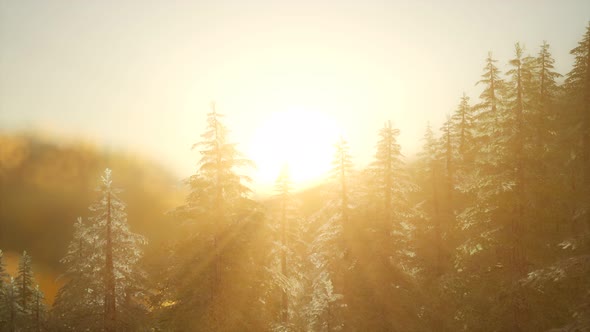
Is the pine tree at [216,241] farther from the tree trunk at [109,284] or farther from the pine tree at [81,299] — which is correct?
the pine tree at [81,299]

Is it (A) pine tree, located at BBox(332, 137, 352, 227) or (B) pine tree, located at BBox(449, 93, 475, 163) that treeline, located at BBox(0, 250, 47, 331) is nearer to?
(A) pine tree, located at BBox(332, 137, 352, 227)

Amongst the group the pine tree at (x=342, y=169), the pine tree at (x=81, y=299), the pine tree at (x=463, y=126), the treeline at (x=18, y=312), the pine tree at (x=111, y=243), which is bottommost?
the treeline at (x=18, y=312)

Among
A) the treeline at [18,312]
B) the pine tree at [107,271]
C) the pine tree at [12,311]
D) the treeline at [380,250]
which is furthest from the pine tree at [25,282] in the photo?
the pine tree at [107,271]

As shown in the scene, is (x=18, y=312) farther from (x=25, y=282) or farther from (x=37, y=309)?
(x=25, y=282)

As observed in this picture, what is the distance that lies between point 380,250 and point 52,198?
117407 mm

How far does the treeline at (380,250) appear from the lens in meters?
12.5

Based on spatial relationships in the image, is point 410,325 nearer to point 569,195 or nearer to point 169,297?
point 569,195

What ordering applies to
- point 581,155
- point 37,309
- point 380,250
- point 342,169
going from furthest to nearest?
point 37,309 < point 342,169 < point 380,250 < point 581,155

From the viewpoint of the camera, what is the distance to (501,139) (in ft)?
47.6

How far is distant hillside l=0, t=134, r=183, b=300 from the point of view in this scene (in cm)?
8606

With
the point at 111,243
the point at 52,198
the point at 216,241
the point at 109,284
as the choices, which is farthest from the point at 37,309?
the point at 52,198

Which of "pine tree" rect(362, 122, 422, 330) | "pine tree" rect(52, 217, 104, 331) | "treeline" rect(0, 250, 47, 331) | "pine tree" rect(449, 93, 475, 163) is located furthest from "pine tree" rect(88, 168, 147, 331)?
"pine tree" rect(449, 93, 475, 163)

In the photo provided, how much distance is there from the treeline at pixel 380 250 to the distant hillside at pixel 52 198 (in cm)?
6820

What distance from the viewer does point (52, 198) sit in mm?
101938
